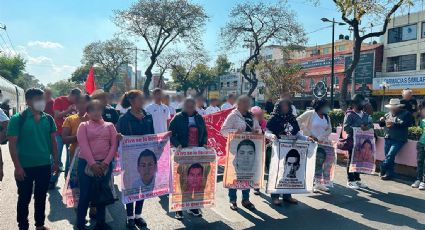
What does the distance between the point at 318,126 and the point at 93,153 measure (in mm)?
3994

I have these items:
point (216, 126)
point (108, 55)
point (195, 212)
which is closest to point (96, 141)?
point (195, 212)

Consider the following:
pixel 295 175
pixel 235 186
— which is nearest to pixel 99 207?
pixel 235 186

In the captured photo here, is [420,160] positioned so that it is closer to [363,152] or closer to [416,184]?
[416,184]

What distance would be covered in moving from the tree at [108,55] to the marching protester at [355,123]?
134 feet

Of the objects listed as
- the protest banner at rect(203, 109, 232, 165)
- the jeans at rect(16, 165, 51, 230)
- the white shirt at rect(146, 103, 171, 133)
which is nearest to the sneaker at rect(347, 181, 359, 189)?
the protest banner at rect(203, 109, 232, 165)

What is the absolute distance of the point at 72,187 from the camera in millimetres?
4867

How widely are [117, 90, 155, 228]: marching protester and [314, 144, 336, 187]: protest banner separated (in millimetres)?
3288

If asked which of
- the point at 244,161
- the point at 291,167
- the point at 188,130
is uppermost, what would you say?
the point at 188,130

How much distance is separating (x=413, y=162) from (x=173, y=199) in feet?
18.6

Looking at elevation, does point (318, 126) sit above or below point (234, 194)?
above

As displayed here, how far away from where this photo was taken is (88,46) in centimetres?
5191

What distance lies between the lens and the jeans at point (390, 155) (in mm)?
8016

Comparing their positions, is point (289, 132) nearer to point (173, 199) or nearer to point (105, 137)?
point (173, 199)

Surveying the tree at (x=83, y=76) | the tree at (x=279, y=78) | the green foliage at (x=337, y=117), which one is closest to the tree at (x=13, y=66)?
the tree at (x=83, y=76)
